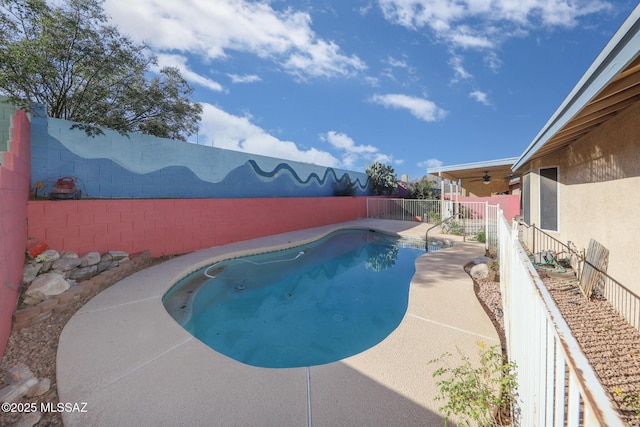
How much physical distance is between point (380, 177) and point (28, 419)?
61.0ft

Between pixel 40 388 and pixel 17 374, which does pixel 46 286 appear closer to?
pixel 17 374

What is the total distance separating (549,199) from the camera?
5.79m

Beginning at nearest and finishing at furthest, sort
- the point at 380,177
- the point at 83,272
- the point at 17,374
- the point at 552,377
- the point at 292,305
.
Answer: the point at 552,377
the point at 17,374
the point at 83,272
the point at 292,305
the point at 380,177

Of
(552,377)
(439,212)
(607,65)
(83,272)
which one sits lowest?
(83,272)

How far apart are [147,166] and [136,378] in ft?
20.4

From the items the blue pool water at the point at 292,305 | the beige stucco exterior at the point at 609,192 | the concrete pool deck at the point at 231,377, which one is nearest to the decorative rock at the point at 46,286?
the concrete pool deck at the point at 231,377

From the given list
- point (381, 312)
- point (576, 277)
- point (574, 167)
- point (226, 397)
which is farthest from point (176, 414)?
point (574, 167)

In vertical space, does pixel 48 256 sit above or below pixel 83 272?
above

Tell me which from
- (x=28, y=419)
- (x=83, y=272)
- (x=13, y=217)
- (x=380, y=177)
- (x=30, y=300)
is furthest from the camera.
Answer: (x=380, y=177)

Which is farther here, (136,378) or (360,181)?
(360,181)

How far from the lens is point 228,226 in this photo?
7996mm

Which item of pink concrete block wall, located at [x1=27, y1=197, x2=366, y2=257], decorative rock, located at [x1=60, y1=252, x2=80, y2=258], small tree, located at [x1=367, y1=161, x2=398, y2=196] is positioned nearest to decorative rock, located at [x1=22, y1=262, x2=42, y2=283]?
decorative rock, located at [x1=60, y1=252, x2=80, y2=258]

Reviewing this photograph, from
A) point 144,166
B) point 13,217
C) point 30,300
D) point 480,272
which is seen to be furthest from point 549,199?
A: point 144,166

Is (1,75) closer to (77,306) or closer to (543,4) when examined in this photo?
(77,306)
